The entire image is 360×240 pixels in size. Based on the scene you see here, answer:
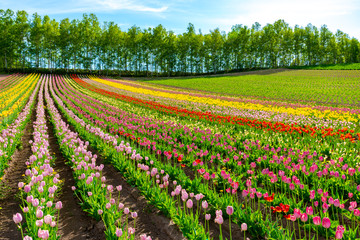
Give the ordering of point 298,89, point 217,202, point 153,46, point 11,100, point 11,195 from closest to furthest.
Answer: point 217,202 → point 11,195 → point 11,100 → point 298,89 → point 153,46

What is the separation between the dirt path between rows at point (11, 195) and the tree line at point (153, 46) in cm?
6567

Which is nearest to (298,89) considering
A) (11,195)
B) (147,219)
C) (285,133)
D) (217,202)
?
(285,133)

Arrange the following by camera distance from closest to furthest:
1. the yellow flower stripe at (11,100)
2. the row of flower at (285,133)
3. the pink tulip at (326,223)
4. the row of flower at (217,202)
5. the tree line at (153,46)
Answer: the pink tulip at (326,223), the row of flower at (217,202), the row of flower at (285,133), the yellow flower stripe at (11,100), the tree line at (153,46)

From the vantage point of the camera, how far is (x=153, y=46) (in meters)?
74.2

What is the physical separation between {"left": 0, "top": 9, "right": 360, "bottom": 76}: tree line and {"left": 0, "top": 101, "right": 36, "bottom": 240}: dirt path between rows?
65.7m

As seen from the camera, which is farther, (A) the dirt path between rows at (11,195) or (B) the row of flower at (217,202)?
(A) the dirt path between rows at (11,195)

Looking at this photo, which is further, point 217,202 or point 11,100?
point 11,100

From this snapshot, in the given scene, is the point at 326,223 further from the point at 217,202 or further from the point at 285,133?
the point at 285,133

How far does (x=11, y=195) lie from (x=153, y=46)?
73679 mm

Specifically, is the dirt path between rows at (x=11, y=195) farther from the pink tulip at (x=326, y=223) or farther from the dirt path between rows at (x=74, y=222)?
the pink tulip at (x=326, y=223)

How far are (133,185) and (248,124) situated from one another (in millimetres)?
7099

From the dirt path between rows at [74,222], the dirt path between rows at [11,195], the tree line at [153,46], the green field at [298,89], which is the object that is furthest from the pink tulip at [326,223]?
the tree line at [153,46]

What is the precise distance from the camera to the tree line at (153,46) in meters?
67.4

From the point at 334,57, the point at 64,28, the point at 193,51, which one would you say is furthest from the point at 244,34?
the point at 64,28
